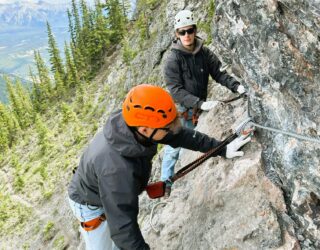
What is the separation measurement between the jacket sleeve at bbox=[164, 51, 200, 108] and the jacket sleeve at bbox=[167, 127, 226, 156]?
1244 millimetres

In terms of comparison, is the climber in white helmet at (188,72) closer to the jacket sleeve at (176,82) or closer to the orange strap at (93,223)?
the jacket sleeve at (176,82)

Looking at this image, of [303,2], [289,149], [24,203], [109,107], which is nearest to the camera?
[303,2]

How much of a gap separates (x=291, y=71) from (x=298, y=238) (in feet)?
7.67

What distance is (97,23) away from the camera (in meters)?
68.0

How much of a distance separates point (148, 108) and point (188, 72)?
301cm

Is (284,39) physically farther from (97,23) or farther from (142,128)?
(97,23)

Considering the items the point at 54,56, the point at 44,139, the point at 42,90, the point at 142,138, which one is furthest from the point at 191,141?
the point at 42,90

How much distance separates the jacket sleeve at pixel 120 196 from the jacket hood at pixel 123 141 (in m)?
0.13

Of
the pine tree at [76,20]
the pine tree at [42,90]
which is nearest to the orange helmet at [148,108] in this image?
the pine tree at [42,90]

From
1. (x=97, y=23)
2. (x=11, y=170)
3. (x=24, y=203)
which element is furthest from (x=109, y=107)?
(x=97, y=23)

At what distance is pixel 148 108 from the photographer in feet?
14.9

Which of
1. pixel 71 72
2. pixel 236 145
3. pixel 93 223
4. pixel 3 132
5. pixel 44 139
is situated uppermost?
pixel 236 145

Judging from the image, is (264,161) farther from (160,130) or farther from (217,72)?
(217,72)

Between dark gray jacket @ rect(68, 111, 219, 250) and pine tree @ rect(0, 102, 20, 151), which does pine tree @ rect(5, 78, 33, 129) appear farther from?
dark gray jacket @ rect(68, 111, 219, 250)
